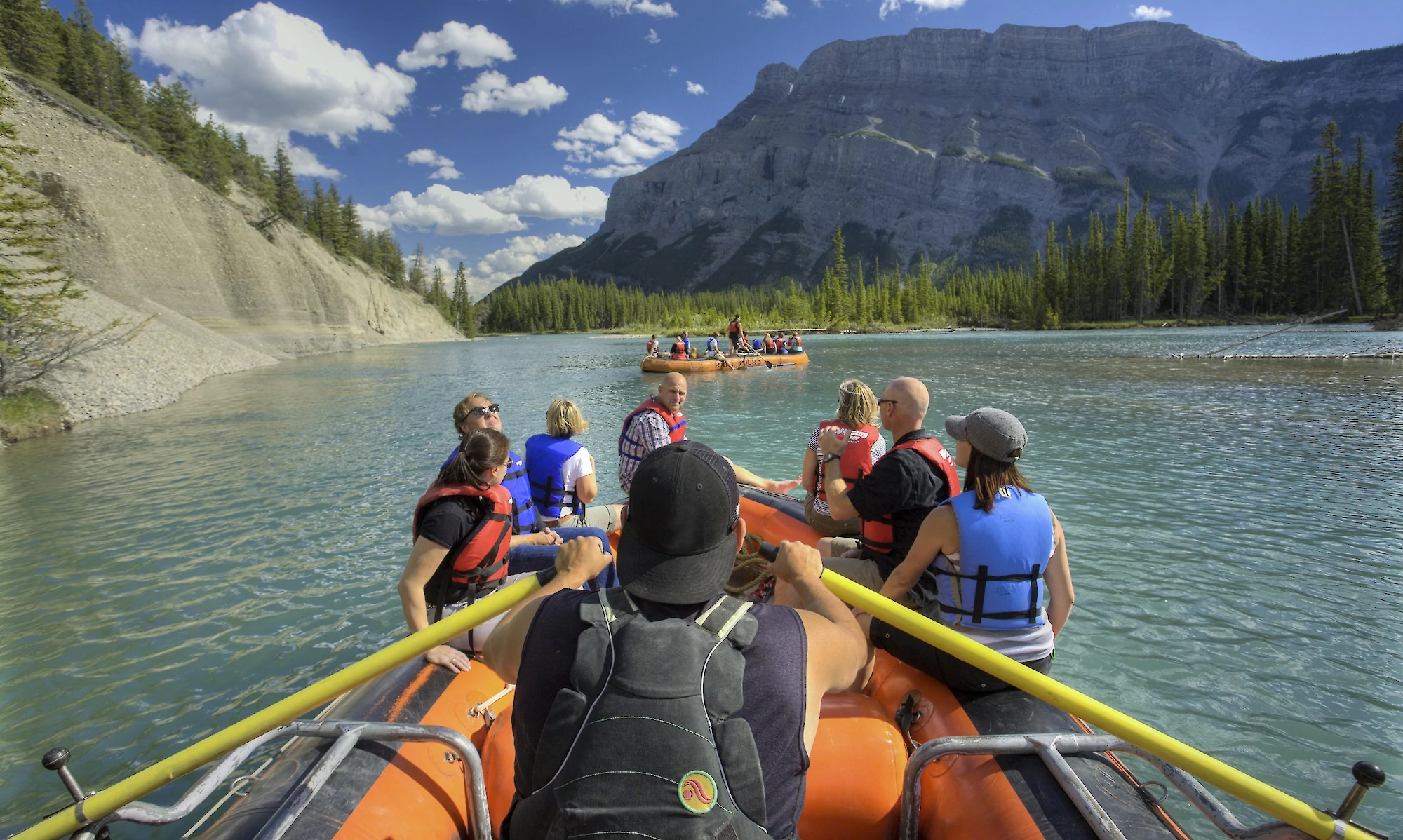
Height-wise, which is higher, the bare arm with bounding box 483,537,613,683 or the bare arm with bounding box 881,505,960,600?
the bare arm with bounding box 483,537,613,683

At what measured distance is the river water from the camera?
462 cm

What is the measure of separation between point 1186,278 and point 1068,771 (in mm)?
89059

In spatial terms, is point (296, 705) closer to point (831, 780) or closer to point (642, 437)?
point (831, 780)

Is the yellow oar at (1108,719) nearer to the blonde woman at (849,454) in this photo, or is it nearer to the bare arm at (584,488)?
the blonde woman at (849,454)

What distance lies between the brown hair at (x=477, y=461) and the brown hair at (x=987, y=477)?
2.53 metres

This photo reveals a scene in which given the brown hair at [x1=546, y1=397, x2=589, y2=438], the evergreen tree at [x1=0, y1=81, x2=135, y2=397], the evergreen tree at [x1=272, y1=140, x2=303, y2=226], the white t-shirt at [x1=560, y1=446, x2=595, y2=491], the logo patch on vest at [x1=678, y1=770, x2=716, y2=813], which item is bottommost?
the white t-shirt at [x1=560, y1=446, x2=595, y2=491]

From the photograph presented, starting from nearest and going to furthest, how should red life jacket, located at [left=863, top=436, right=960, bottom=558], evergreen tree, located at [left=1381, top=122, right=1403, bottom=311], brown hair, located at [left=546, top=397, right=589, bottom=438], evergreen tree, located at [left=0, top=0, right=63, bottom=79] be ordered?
red life jacket, located at [left=863, top=436, right=960, bottom=558] → brown hair, located at [left=546, top=397, right=589, bottom=438] → evergreen tree, located at [left=0, top=0, right=63, bottom=79] → evergreen tree, located at [left=1381, top=122, right=1403, bottom=311]

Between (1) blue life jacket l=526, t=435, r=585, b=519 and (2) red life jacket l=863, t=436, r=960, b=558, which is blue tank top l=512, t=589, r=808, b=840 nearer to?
(2) red life jacket l=863, t=436, r=960, b=558

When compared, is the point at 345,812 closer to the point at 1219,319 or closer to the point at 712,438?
the point at 712,438

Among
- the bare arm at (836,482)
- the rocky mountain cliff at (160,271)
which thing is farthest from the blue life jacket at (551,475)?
the rocky mountain cliff at (160,271)

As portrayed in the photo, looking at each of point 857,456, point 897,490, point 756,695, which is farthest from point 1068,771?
point 857,456

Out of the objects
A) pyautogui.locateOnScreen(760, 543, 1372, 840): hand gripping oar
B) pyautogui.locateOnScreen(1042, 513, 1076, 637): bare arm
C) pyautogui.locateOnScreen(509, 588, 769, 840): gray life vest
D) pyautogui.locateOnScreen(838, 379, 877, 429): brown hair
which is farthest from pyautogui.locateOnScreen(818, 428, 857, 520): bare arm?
pyautogui.locateOnScreen(509, 588, 769, 840): gray life vest

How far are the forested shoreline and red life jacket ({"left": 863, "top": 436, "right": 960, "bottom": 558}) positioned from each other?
77.0m

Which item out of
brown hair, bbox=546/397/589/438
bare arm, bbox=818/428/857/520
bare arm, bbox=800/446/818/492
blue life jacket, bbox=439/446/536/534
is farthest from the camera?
brown hair, bbox=546/397/589/438
